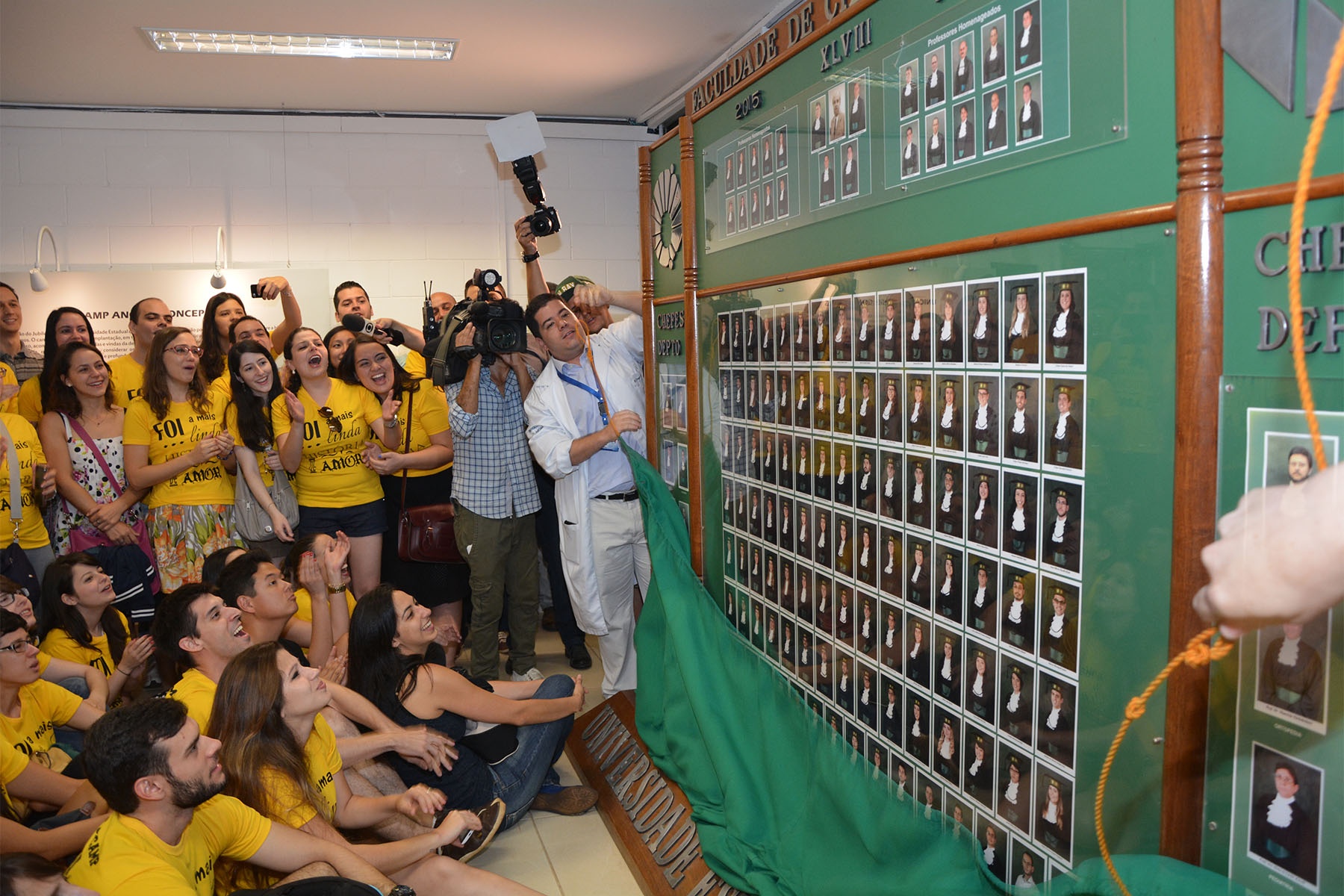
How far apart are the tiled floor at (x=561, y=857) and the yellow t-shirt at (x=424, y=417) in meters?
1.65

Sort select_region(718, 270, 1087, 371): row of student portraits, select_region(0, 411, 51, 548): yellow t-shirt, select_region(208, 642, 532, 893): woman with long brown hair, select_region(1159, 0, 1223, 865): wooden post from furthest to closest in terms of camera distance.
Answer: select_region(0, 411, 51, 548): yellow t-shirt
select_region(208, 642, 532, 893): woman with long brown hair
select_region(718, 270, 1087, 371): row of student portraits
select_region(1159, 0, 1223, 865): wooden post

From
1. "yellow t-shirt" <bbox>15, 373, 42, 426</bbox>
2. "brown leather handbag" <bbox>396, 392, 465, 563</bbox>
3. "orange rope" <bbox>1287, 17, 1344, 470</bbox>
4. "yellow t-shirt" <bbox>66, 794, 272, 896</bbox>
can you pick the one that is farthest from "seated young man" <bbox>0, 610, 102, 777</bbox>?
"orange rope" <bbox>1287, 17, 1344, 470</bbox>

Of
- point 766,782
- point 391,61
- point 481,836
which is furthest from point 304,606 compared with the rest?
point 391,61

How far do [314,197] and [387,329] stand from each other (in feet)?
7.23

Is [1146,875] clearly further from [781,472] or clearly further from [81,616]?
[81,616]

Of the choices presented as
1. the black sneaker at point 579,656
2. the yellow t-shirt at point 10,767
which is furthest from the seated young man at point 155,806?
the black sneaker at point 579,656

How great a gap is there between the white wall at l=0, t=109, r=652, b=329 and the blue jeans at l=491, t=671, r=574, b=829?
12.4ft

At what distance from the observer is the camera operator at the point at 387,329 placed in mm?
4426

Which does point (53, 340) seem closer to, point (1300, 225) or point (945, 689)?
point (945, 689)

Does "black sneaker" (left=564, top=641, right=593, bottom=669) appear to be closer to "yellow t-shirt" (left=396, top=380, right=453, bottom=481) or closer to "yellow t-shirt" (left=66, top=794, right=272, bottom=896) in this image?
"yellow t-shirt" (left=396, top=380, right=453, bottom=481)

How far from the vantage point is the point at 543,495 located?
4562 mm

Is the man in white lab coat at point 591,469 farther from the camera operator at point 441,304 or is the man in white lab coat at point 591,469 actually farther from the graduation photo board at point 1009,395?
the camera operator at point 441,304

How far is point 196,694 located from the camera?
2.50 metres

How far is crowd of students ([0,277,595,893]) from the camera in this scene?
7.02 ft
